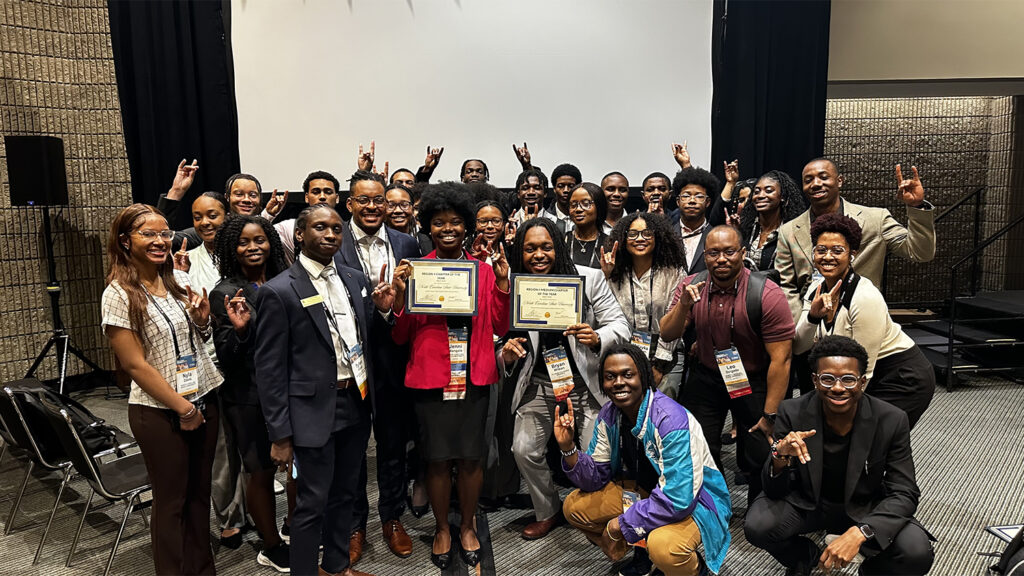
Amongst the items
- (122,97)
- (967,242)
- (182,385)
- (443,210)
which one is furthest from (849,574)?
(967,242)

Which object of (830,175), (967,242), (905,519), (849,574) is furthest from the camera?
(967,242)

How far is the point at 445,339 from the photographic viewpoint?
290cm

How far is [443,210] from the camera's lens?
9.69 feet

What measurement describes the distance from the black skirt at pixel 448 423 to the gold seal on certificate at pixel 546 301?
39 cm

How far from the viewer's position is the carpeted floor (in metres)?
3.06

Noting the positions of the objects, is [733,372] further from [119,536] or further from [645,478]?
[119,536]

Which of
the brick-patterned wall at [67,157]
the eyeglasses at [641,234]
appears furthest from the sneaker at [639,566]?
the brick-patterned wall at [67,157]

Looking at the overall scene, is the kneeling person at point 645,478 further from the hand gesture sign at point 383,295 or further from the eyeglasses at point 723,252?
the hand gesture sign at point 383,295

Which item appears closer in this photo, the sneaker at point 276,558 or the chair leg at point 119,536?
the chair leg at point 119,536

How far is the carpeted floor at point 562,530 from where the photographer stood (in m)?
3.06

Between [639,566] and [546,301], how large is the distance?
1.22 meters

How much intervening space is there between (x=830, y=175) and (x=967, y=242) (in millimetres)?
6108

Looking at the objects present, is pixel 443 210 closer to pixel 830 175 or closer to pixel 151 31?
pixel 830 175

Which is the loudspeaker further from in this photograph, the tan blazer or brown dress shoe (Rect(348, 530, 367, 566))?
the tan blazer
